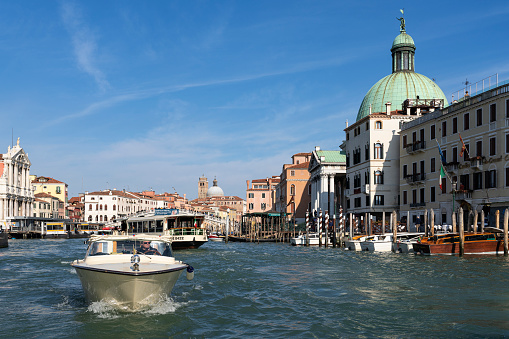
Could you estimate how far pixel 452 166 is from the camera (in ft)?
126

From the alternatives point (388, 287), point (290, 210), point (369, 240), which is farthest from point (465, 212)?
point (290, 210)

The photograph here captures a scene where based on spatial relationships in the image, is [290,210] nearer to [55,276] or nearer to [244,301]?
[55,276]

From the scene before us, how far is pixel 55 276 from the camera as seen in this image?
2184 centimetres

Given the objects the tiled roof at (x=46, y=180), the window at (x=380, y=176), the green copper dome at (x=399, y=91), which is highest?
the green copper dome at (x=399, y=91)

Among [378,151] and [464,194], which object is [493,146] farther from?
[378,151]

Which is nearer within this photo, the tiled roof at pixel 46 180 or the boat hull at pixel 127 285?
the boat hull at pixel 127 285

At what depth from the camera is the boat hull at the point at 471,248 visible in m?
29.1

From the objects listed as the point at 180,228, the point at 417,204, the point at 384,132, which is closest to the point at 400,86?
the point at 384,132

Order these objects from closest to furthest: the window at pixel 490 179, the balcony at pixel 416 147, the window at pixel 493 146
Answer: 1. the window at pixel 493 146
2. the window at pixel 490 179
3. the balcony at pixel 416 147

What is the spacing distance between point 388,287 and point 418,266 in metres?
7.38

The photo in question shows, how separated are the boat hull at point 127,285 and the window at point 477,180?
91.4ft

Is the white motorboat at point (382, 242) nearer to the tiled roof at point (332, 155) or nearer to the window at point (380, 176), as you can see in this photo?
the window at point (380, 176)

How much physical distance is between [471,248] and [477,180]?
8.15m

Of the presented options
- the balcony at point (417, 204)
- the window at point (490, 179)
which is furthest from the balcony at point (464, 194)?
the balcony at point (417, 204)
